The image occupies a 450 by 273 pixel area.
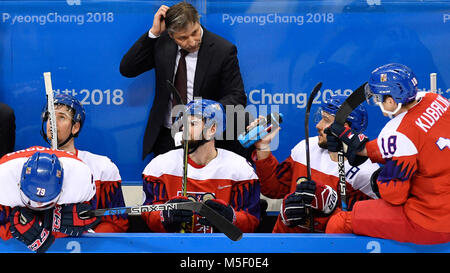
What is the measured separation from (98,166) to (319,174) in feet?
4.14

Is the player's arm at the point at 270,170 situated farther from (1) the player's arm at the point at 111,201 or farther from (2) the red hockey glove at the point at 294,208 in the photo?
(1) the player's arm at the point at 111,201

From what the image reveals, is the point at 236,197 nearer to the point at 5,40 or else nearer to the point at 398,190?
the point at 398,190

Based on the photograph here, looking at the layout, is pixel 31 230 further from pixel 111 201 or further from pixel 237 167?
pixel 237 167

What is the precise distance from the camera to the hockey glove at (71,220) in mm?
2561

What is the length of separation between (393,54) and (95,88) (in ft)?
7.03

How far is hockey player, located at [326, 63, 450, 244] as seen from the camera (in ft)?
8.29

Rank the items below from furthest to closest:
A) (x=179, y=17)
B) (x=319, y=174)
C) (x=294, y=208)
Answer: (x=179, y=17) → (x=319, y=174) → (x=294, y=208)

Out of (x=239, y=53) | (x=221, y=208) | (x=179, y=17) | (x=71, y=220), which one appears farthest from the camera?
(x=239, y=53)

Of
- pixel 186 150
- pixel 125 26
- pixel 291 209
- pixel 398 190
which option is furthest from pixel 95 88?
pixel 398 190

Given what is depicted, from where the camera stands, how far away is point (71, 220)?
8.42ft

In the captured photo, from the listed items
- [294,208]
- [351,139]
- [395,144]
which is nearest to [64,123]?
[294,208]

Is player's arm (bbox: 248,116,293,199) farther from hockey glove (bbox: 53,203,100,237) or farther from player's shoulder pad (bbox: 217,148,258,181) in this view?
hockey glove (bbox: 53,203,100,237)

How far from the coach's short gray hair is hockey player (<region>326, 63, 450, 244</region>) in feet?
4.53

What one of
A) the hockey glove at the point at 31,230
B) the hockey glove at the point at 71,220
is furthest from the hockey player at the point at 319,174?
the hockey glove at the point at 31,230
